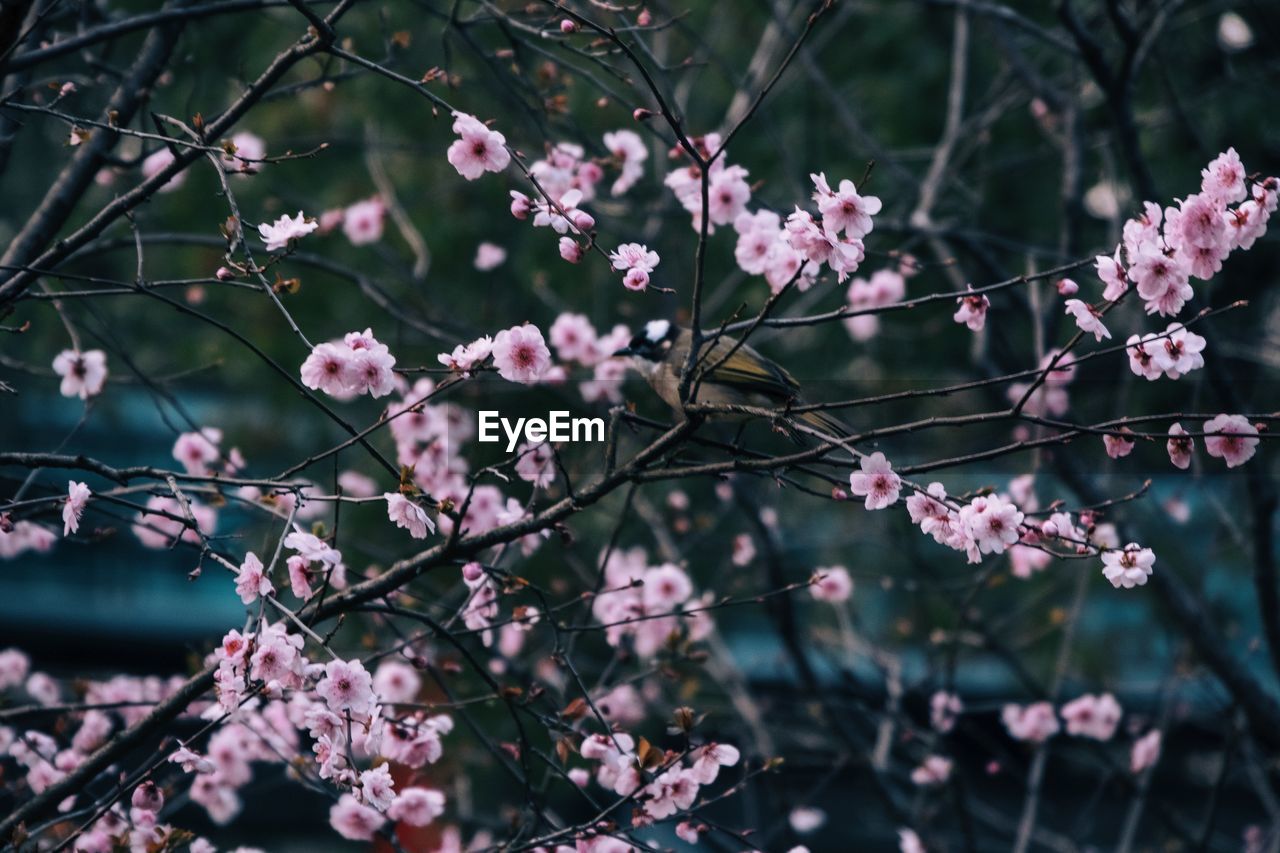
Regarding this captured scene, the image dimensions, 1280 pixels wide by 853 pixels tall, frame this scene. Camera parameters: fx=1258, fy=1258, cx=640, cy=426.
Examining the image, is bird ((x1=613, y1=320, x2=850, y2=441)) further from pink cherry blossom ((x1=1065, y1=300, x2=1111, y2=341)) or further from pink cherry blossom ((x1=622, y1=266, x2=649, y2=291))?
pink cherry blossom ((x1=1065, y1=300, x2=1111, y2=341))

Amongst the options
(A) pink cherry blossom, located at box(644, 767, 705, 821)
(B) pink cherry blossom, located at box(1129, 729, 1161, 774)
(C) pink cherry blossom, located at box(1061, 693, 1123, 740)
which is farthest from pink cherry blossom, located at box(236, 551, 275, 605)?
(B) pink cherry blossom, located at box(1129, 729, 1161, 774)

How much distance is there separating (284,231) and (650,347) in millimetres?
1965

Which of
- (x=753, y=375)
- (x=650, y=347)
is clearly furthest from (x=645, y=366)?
(x=753, y=375)

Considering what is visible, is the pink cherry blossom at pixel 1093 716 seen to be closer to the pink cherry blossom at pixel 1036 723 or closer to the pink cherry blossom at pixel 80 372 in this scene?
the pink cherry blossom at pixel 1036 723

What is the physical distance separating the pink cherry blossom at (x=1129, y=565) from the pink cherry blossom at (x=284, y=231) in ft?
5.49

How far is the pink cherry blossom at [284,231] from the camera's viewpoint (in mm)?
2482

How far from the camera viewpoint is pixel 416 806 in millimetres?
3314

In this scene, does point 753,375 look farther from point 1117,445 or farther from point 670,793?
point 1117,445

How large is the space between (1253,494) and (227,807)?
341cm

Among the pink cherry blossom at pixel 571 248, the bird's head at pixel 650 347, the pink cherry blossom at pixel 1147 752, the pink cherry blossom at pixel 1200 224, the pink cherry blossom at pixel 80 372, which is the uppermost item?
the bird's head at pixel 650 347

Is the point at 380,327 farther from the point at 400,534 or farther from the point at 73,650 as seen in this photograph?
the point at 73,650

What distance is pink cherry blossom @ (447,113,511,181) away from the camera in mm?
2730

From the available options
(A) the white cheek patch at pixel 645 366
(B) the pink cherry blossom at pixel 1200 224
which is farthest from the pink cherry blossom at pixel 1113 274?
(A) the white cheek patch at pixel 645 366

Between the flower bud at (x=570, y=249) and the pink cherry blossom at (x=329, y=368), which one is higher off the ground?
the flower bud at (x=570, y=249)
